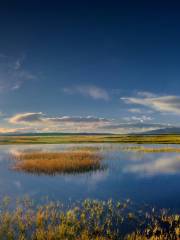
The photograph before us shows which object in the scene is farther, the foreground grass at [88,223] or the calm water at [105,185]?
the calm water at [105,185]

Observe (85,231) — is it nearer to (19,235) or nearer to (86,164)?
(19,235)

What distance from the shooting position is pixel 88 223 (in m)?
16.8

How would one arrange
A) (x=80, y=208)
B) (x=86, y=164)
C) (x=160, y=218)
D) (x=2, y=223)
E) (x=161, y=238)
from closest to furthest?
(x=161, y=238), (x=2, y=223), (x=160, y=218), (x=80, y=208), (x=86, y=164)

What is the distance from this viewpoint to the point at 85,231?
591 inches

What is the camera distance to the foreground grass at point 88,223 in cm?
1482

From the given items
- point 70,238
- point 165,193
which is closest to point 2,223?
point 70,238

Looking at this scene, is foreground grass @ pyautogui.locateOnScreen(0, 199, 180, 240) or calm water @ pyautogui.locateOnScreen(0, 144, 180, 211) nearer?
foreground grass @ pyautogui.locateOnScreen(0, 199, 180, 240)

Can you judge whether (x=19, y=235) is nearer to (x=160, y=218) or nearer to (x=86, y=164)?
(x=160, y=218)

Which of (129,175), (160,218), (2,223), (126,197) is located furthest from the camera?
(129,175)

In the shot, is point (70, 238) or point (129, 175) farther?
point (129, 175)

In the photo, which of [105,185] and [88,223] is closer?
[88,223]

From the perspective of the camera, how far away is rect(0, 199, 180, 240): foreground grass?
14820mm

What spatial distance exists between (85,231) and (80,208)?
550 cm

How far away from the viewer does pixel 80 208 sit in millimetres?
20484
